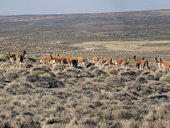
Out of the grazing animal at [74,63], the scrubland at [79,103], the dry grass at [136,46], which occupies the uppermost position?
the scrubland at [79,103]

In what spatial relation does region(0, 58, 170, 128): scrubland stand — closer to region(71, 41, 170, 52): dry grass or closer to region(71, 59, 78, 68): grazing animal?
region(71, 59, 78, 68): grazing animal

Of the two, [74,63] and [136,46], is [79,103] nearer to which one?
[74,63]

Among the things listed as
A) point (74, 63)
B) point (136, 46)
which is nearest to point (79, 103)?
point (74, 63)

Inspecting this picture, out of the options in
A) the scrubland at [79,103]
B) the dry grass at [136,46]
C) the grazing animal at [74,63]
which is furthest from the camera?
the dry grass at [136,46]

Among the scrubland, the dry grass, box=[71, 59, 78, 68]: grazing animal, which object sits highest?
the scrubland

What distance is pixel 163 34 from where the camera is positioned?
13538 centimetres

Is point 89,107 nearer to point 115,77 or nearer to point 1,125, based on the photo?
point 1,125

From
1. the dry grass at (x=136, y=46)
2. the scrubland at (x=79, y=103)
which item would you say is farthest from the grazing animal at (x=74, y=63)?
the dry grass at (x=136, y=46)

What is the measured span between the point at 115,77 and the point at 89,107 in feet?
36.3

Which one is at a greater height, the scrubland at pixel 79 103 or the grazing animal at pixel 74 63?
the scrubland at pixel 79 103

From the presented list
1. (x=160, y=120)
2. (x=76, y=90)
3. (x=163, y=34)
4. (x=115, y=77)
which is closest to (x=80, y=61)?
(x=115, y=77)

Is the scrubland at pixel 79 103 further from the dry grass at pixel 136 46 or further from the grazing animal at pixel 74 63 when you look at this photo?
the dry grass at pixel 136 46

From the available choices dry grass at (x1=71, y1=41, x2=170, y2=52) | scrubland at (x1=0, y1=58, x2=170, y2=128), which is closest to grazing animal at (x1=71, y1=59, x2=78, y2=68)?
scrubland at (x1=0, y1=58, x2=170, y2=128)

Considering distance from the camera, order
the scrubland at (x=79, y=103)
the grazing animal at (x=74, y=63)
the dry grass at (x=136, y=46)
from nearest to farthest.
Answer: the scrubland at (x=79, y=103)
the grazing animal at (x=74, y=63)
the dry grass at (x=136, y=46)
